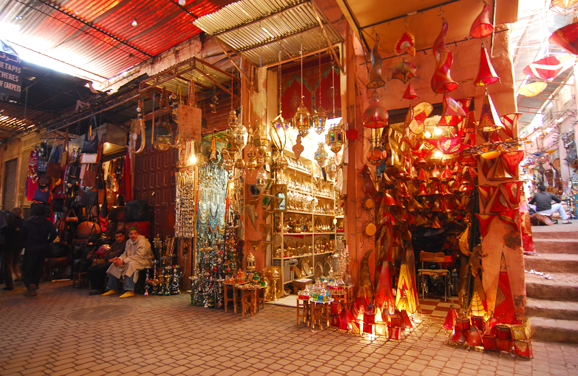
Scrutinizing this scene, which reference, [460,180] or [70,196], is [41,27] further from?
[460,180]

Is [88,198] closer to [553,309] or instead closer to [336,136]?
[336,136]

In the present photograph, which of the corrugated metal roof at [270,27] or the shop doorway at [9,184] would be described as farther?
the shop doorway at [9,184]

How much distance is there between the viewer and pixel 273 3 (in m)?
4.18

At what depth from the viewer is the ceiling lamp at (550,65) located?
596 centimetres

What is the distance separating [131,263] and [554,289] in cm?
688

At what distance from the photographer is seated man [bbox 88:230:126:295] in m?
6.73

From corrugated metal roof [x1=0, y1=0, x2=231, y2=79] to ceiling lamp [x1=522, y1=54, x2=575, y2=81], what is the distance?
20.1ft

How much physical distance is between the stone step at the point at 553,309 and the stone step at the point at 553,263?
38.9 inches

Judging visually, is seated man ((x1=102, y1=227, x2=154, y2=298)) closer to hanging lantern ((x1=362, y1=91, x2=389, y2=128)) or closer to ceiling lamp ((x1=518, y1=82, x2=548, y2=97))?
hanging lantern ((x1=362, y1=91, x2=389, y2=128))

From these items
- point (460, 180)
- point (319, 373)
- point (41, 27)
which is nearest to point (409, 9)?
point (460, 180)

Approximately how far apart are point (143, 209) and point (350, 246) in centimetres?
522

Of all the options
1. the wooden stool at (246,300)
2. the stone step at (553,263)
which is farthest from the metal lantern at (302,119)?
the stone step at (553,263)

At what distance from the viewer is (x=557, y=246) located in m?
5.10

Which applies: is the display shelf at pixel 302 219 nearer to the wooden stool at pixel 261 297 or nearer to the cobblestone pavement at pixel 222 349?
the wooden stool at pixel 261 297
